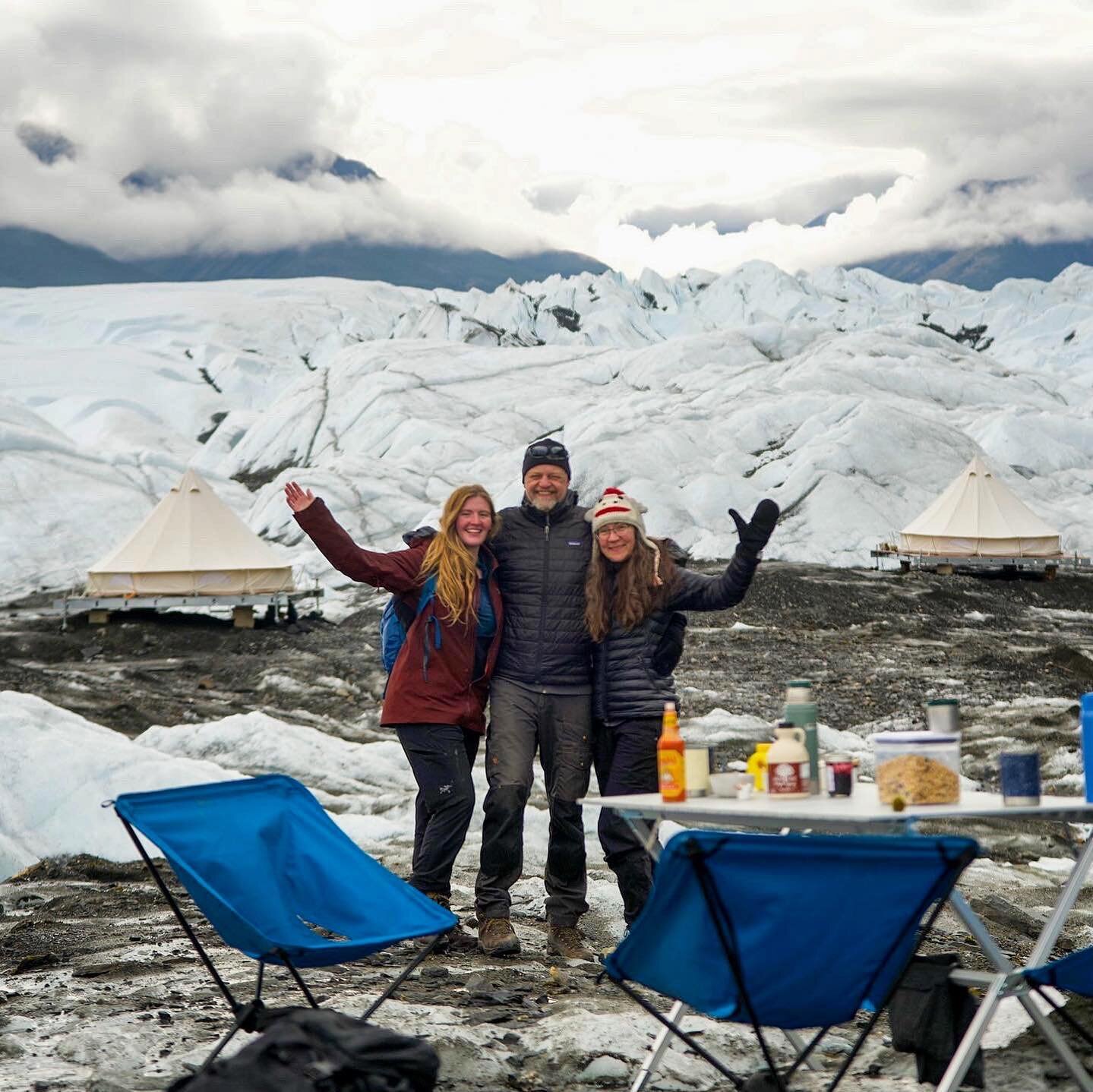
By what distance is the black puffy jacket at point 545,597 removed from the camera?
5102mm

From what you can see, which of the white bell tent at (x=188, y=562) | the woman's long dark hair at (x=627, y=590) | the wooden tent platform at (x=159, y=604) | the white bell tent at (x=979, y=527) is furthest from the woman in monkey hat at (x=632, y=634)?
the white bell tent at (x=979, y=527)

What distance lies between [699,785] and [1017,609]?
17.4 m

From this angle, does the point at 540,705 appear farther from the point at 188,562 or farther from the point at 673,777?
the point at 188,562

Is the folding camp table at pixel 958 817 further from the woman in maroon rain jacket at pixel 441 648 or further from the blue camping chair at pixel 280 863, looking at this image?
the woman in maroon rain jacket at pixel 441 648

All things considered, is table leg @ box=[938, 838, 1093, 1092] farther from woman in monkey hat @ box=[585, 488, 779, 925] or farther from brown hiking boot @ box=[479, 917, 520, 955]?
brown hiking boot @ box=[479, 917, 520, 955]

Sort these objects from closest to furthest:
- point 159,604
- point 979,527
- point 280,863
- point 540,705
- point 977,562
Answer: point 280,863, point 540,705, point 159,604, point 977,562, point 979,527

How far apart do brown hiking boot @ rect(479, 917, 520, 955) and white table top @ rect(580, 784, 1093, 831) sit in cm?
123

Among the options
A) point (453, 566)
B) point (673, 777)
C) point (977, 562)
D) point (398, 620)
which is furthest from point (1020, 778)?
point (977, 562)

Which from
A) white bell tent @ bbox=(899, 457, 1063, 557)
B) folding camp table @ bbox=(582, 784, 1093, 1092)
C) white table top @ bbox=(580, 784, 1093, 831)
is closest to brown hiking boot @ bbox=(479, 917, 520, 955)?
white table top @ bbox=(580, 784, 1093, 831)

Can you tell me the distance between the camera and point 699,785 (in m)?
4.02

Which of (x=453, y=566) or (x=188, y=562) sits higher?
(x=453, y=566)

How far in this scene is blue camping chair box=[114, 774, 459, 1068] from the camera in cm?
388

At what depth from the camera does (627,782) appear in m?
5.00

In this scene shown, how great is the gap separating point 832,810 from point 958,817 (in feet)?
1.06
